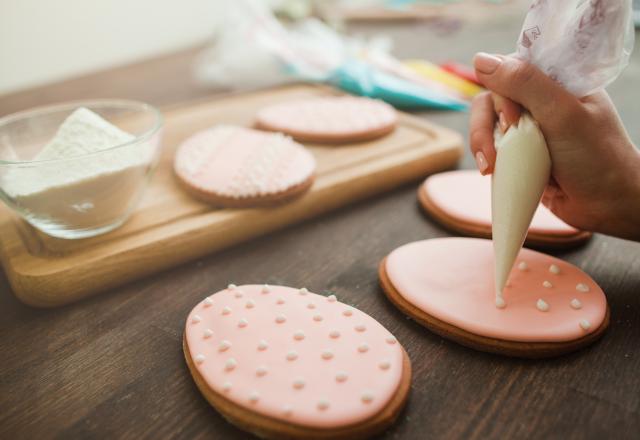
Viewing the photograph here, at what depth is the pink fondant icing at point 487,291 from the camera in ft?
1.70

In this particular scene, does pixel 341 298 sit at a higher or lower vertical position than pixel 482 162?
lower

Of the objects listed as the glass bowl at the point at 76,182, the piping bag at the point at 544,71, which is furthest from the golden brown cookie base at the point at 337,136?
the piping bag at the point at 544,71

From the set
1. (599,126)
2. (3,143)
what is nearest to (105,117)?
(3,143)

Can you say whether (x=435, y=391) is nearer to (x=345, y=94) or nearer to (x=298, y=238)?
(x=298, y=238)

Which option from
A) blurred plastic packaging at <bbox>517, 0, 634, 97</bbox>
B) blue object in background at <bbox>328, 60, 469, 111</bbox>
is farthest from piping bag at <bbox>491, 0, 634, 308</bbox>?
blue object in background at <bbox>328, 60, 469, 111</bbox>

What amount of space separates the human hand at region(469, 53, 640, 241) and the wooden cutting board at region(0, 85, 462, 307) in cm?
23

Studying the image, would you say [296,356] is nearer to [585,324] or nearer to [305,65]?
[585,324]

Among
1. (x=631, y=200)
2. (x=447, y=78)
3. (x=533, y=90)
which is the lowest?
(x=447, y=78)

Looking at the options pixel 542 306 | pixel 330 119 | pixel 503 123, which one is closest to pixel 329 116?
pixel 330 119

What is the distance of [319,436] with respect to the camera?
423mm

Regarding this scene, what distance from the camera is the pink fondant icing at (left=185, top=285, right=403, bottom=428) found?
17.3 inches

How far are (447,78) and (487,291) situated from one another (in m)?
0.78

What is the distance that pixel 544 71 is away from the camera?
0.54 meters

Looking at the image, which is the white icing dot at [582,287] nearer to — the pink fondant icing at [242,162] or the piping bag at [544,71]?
the piping bag at [544,71]
